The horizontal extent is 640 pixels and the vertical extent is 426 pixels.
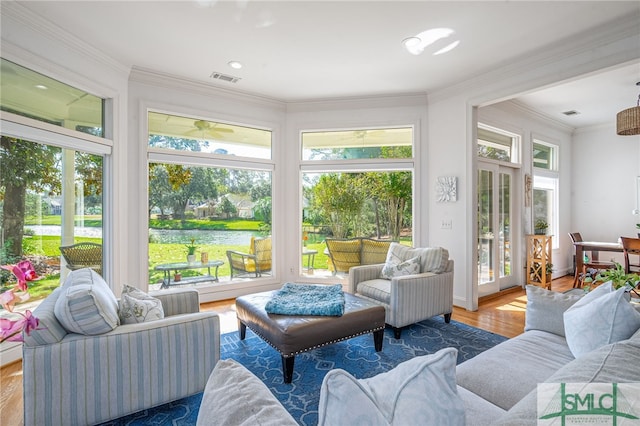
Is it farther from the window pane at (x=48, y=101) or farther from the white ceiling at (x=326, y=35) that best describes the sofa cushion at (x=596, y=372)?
the window pane at (x=48, y=101)

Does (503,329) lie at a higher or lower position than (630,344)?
lower

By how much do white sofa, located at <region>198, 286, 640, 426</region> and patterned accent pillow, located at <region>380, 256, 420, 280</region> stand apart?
1.81 meters

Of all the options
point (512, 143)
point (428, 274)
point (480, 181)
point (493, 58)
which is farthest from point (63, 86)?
point (512, 143)

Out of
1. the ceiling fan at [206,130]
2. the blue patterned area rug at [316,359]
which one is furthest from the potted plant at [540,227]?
the ceiling fan at [206,130]

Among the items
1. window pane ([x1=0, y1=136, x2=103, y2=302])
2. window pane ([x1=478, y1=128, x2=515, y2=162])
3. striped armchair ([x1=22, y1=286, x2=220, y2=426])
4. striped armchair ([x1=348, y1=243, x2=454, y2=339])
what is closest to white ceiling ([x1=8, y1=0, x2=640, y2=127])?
window pane ([x1=478, y1=128, x2=515, y2=162])

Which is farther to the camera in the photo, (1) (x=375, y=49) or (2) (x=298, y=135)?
(2) (x=298, y=135)

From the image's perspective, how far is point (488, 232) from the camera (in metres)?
4.82

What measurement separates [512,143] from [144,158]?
215 inches

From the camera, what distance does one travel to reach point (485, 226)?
4781 millimetres

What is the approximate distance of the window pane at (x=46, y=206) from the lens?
112 inches

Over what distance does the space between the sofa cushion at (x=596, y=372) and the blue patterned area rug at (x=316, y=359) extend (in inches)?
57.4

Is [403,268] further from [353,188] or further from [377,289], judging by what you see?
[353,188]

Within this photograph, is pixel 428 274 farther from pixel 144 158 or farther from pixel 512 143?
pixel 144 158

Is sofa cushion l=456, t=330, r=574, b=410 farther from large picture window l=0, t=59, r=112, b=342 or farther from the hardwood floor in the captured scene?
large picture window l=0, t=59, r=112, b=342
